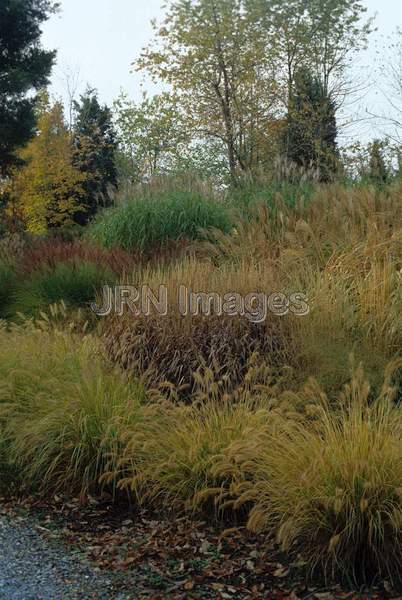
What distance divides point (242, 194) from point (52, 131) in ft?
73.8

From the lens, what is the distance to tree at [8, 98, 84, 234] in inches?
1152

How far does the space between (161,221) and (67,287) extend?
93.2 inches

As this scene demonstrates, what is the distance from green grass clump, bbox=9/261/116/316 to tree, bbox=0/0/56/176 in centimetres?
1718

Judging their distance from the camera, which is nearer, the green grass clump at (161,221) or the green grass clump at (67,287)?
the green grass clump at (67,287)

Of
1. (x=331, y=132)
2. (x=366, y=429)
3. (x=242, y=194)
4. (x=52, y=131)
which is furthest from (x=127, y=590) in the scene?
(x=52, y=131)

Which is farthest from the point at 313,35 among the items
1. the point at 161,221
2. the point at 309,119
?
the point at 161,221

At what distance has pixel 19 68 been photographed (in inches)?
987

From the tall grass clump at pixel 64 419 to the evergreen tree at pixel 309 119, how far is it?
1952 cm

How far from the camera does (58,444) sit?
4402 millimetres

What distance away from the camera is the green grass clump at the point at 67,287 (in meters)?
8.40

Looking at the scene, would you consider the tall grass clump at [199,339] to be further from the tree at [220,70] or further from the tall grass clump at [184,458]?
the tree at [220,70]

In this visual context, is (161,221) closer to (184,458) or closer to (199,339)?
(199,339)

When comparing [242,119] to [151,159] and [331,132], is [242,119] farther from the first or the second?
[151,159]

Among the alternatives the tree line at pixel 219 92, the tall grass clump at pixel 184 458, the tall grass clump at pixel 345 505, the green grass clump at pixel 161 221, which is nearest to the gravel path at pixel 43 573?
the tall grass clump at pixel 184 458
